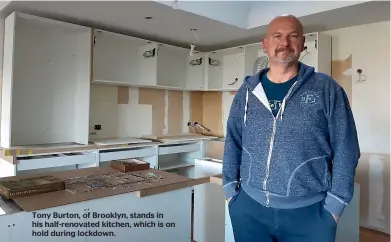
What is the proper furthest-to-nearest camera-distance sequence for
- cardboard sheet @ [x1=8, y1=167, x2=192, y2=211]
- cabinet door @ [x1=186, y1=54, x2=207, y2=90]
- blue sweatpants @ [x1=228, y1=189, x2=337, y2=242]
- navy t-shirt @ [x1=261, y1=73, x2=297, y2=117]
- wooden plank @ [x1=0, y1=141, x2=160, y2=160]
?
cabinet door @ [x1=186, y1=54, x2=207, y2=90]
wooden plank @ [x1=0, y1=141, x2=160, y2=160]
cardboard sheet @ [x1=8, y1=167, x2=192, y2=211]
navy t-shirt @ [x1=261, y1=73, x2=297, y2=117]
blue sweatpants @ [x1=228, y1=189, x2=337, y2=242]

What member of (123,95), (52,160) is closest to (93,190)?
(52,160)

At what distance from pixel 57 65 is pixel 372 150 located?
11.5ft

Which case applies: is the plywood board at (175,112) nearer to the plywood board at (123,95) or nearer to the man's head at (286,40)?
the plywood board at (123,95)

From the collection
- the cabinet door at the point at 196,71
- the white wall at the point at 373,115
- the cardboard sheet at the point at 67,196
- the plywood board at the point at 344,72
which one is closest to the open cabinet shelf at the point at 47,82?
the cardboard sheet at the point at 67,196

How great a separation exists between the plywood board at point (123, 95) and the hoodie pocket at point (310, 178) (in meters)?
3.12

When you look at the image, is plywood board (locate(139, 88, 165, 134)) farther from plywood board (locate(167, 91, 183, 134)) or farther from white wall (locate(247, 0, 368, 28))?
white wall (locate(247, 0, 368, 28))

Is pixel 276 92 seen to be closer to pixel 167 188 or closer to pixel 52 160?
pixel 167 188

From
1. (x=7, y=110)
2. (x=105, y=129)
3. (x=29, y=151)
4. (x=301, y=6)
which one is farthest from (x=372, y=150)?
(x=7, y=110)

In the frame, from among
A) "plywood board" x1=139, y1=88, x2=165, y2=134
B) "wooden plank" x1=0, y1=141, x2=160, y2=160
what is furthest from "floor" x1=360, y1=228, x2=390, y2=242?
"plywood board" x1=139, y1=88, x2=165, y2=134

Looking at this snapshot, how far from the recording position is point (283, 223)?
45.9 inches

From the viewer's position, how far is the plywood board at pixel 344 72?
343 cm

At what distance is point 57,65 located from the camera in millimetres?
3350

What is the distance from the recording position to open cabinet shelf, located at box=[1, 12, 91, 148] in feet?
10.0

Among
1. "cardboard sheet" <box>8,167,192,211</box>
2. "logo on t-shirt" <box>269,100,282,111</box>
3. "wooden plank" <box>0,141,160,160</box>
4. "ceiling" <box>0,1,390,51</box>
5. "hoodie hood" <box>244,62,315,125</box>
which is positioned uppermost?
"ceiling" <box>0,1,390,51</box>
